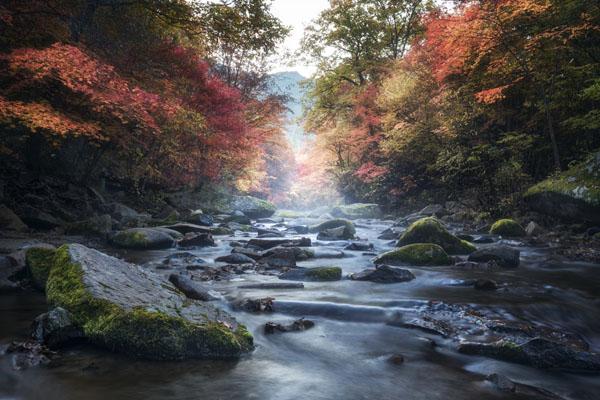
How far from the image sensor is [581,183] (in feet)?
31.6


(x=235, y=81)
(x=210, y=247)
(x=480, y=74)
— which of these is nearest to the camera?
(x=210, y=247)

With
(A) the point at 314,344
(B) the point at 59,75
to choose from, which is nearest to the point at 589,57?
(A) the point at 314,344

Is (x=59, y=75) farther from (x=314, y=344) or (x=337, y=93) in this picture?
(x=337, y=93)

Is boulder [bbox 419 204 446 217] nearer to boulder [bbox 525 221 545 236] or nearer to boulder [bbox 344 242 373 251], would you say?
boulder [bbox 525 221 545 236]

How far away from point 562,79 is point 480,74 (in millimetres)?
2763

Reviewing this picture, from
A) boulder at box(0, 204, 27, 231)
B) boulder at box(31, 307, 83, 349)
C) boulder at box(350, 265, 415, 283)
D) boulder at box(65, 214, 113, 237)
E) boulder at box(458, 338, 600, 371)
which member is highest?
boulder at box(0, 204, 27, 231)

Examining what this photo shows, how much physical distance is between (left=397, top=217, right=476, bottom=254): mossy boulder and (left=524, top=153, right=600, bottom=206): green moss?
2999 millimetres

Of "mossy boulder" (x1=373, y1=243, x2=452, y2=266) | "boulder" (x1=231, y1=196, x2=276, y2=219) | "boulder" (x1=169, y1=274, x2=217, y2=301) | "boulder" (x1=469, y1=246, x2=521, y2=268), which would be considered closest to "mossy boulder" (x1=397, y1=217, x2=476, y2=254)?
"boulder" (x1=469, y1=246, x2=521, y2=268)

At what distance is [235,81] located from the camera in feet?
78.7

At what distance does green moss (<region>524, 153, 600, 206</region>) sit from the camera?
9.23m

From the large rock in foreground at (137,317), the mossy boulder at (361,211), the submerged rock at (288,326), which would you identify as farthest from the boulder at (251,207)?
the large rock in foreground at (137,317)

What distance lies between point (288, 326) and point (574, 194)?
28.9 ft

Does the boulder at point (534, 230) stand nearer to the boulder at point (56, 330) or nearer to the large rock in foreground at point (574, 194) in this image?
the large rock in foreground at point (574, 194)

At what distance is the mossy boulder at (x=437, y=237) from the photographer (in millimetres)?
8914
